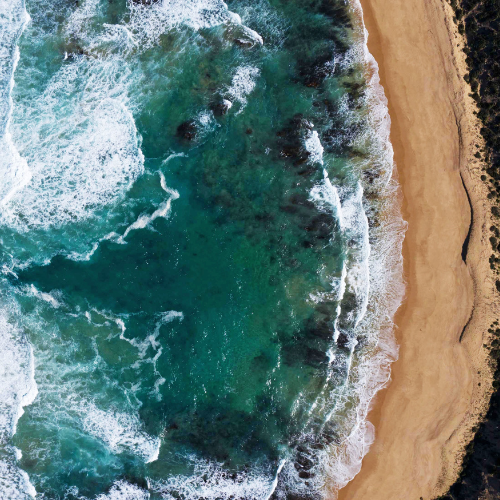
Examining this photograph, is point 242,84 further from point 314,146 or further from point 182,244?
point 182,244

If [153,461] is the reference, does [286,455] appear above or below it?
above

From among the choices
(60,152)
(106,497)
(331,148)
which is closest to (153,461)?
(106,497)

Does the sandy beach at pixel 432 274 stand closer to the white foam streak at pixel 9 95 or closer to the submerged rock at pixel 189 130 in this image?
the submerged rock at pixel 189 130

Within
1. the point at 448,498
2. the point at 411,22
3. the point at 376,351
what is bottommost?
the point at 448,498

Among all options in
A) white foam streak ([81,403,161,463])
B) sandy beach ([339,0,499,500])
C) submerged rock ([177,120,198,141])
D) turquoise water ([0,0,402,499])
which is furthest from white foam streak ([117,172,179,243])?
sandy beach ([339,0,499,500])

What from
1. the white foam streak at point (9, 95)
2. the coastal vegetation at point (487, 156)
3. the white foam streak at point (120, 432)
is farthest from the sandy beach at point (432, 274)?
the white foam streak at point (9, 95)

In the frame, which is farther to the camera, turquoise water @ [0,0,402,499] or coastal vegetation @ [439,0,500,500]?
turquoise water @ [0,0,402,499]

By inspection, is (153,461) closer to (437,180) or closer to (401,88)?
(437,180)

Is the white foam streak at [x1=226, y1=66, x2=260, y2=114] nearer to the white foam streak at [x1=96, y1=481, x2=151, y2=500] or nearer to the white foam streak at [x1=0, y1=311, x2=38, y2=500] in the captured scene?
the white foam streak at [x1=0, y1=311, x2=38, y2=500]
